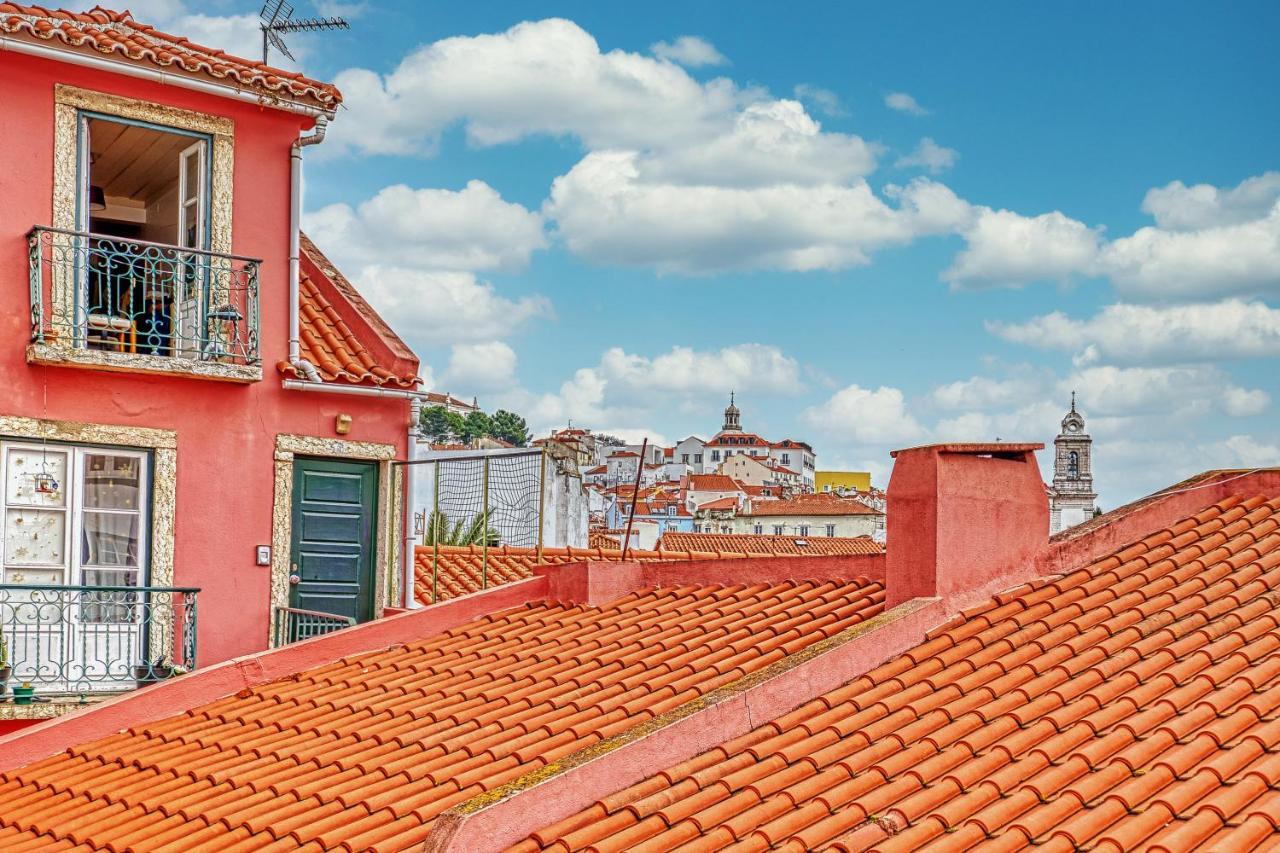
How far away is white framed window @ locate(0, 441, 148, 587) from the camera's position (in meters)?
11.7

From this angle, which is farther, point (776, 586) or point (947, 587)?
point (776, 586)

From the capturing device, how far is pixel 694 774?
24.1 feet

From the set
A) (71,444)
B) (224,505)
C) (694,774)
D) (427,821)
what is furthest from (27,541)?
(694,774)

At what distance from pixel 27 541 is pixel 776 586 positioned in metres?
6.34

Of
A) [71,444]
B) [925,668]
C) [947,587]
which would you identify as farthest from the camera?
[71,444]

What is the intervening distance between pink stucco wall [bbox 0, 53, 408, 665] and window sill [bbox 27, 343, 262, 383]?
0.20 metres

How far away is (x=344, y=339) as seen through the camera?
47.1ft

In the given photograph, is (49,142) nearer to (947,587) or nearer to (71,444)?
(71,444)

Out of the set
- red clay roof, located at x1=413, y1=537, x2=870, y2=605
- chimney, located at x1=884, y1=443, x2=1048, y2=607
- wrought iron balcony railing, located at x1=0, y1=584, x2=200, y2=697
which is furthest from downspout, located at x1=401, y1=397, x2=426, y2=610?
chimney, located at x1=884, y1=443, x2=1048, y2=607

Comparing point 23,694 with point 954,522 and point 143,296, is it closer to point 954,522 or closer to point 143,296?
point 143,296

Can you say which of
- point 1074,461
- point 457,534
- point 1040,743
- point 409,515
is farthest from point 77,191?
point 1074,461

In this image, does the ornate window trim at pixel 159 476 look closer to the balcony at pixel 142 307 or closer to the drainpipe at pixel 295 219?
the balcony at pixel 142 307

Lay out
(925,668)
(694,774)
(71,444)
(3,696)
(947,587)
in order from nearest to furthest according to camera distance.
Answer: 1. (694,774)
2. (925,668)
3. (947,587)
4. (3,696)
5. (71,444)

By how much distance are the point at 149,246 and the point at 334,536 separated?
334 cm
